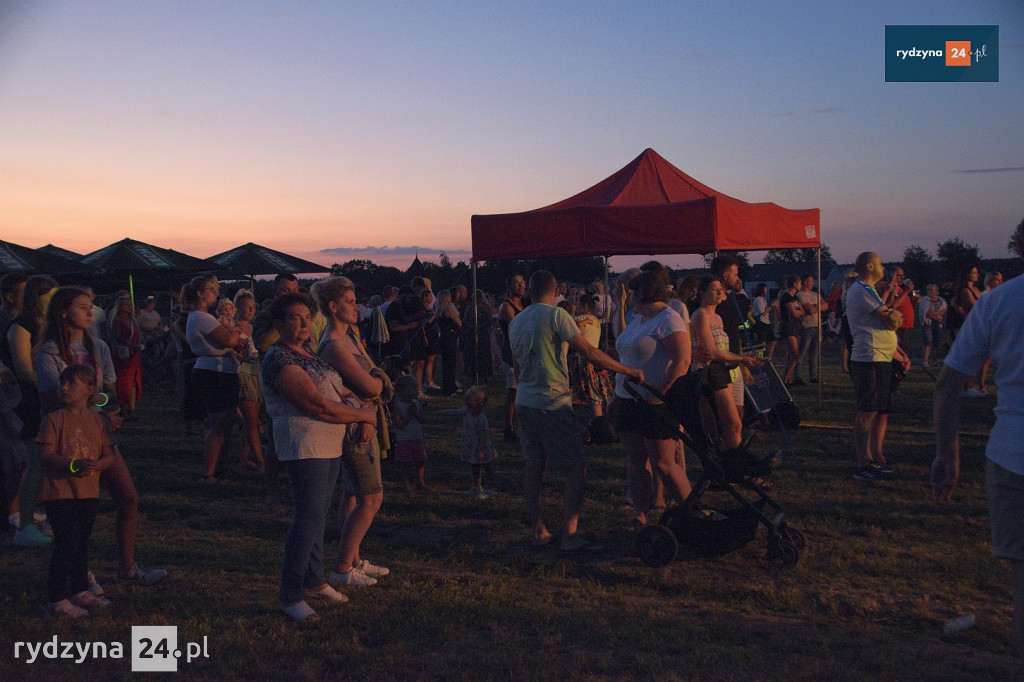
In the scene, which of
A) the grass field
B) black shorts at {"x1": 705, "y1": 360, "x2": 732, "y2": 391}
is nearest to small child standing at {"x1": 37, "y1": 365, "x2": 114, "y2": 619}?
the grass field

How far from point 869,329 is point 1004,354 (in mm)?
4325

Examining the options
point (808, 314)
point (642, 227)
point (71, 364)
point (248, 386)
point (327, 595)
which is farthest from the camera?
point (808, 314)

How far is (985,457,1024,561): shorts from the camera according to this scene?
268 cm

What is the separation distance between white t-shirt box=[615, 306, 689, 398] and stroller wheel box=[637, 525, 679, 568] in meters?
0.89

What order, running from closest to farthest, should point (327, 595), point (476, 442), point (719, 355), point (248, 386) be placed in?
point (327, 595) < point (719, 355) < point (476, 442) < point (248, 386)

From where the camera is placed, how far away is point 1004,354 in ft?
9.00

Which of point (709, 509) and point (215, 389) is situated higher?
point (215, 389)

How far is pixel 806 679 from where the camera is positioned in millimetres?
3363

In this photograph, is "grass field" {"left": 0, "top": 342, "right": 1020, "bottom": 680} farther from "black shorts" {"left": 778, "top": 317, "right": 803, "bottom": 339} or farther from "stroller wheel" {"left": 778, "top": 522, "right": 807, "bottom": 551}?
"black shorts" {"left": 778, "top": 317, "right": 803, "bottom": 339}

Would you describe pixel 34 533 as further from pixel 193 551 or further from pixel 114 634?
pixel 114 634

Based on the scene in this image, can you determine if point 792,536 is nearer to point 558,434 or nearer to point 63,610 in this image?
point 558,434

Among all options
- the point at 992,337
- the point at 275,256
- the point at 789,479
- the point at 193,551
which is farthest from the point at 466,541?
the point at 275,256

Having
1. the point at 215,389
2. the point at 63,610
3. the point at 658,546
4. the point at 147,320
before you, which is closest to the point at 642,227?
the point at 215,389

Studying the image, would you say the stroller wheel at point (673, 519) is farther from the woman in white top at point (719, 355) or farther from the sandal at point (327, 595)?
the sandal at point (327, 595)
